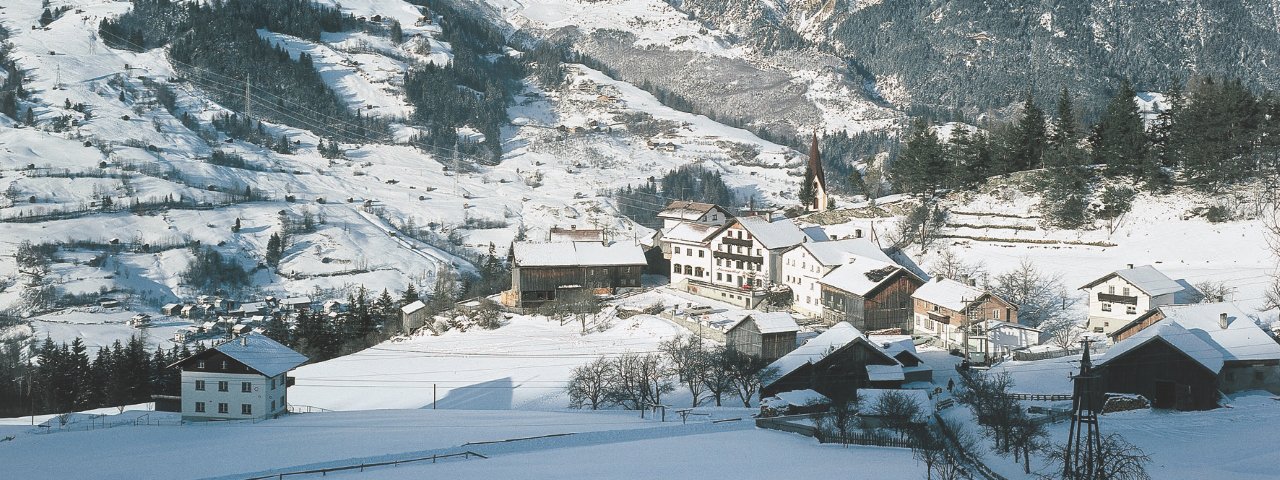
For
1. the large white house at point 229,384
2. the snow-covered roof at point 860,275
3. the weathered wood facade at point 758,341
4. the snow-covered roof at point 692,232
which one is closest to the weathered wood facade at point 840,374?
the weathered wood facade at point 758,341

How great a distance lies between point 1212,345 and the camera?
3556cm

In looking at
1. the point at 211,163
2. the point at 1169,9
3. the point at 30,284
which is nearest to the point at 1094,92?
the point at 1169,9

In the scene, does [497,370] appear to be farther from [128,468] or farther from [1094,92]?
[1094,92]

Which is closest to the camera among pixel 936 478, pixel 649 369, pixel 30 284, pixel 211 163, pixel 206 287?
pixel 936 478

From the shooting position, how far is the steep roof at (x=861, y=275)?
48625 millimetres

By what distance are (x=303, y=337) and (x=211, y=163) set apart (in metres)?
69.3

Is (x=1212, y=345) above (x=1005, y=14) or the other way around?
the other way around

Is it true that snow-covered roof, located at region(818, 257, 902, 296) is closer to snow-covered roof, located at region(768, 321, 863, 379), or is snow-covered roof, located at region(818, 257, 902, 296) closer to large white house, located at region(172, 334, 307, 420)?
snow-covered roof, located at region(768, 321, 863, 379)

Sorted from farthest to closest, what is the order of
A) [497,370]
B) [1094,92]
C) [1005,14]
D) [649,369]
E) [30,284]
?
[1005,14] → [1094,92] → [30,284] → [497,370] → [649,369]

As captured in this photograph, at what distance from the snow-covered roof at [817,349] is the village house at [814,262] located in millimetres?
12418

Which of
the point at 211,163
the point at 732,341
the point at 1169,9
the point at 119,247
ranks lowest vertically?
the point at 732,341

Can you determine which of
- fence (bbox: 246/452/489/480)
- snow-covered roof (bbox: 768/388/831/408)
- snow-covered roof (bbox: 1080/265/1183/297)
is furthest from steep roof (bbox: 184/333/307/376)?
snow-covered roof (bbox: 1080/265/1183/297)

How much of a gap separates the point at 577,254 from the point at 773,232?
43.4 feet

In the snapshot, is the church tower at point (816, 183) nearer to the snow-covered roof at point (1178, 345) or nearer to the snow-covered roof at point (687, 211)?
the snow-covered roof at point (687, 211)
